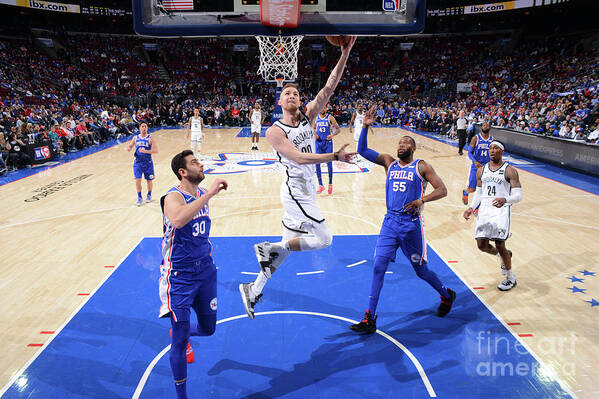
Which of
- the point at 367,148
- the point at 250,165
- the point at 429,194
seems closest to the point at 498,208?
the point at 429,194

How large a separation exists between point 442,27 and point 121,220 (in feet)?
126

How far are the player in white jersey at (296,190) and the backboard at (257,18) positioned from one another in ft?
3.29

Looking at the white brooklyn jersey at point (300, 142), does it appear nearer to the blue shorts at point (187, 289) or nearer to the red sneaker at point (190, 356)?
the blue shorts at point (187, 289)

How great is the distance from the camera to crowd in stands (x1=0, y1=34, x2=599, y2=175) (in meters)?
19.7

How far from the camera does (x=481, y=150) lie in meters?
8.67

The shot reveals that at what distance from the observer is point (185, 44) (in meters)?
38.6

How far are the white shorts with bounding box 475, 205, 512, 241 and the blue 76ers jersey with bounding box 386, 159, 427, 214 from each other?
1.39m

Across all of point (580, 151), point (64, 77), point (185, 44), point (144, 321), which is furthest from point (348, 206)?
point (185, 44)

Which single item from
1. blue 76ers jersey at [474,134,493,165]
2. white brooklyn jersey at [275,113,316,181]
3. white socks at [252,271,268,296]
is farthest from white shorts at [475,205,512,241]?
blue 76ers jersey at [474,134,493,165]

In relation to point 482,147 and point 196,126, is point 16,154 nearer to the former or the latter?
point 196,126

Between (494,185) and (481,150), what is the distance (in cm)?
351

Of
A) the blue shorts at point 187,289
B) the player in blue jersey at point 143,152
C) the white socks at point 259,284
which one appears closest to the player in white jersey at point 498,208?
the white socks at point 259,284

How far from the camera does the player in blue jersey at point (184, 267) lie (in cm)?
326

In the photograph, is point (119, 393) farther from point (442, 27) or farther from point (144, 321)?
point (442, 27)
